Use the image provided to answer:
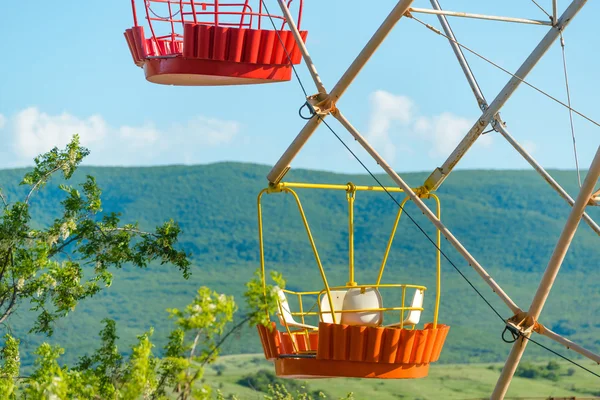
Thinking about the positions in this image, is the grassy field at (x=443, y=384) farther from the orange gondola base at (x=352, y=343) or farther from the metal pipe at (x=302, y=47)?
the metal pipe at (x=302, y=47)

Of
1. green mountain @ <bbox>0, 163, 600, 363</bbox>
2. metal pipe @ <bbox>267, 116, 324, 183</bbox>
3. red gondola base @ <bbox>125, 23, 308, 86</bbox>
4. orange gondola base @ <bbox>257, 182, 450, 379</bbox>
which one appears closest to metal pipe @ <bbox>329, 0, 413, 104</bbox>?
metal pipe @ <bbox>267, 116, 324, 183</bbox>

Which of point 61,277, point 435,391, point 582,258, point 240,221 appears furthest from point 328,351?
point 240,221

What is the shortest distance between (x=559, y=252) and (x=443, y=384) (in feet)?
132

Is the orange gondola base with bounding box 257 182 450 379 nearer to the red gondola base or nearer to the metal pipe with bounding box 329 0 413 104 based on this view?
the metal pipe with bounding box 329 0 413 104

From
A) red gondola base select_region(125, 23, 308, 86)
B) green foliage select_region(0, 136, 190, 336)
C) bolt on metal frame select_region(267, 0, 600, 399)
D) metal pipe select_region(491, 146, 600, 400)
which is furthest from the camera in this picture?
green foliage select_region(0, 136, 190, 336)

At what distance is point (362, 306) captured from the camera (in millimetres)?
9000

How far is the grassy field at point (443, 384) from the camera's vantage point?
43.9 meters

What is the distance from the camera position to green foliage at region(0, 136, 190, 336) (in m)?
10.3

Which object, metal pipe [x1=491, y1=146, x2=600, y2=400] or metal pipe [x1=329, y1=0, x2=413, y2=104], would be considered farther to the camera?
metal pipe [x1=329, y1=0, x2=413, y2=104]

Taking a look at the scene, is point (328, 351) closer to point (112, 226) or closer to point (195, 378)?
point (195, 378)

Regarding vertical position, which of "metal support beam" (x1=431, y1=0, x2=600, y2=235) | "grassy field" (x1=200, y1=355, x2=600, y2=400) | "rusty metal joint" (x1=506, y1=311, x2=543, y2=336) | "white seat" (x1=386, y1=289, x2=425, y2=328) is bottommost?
"rusty metal joint" (x1=506, y1=311, x2=543, y2=336)

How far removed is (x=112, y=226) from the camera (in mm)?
11148

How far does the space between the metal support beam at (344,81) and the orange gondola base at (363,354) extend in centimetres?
135

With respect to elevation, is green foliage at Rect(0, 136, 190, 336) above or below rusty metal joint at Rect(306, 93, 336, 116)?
below
